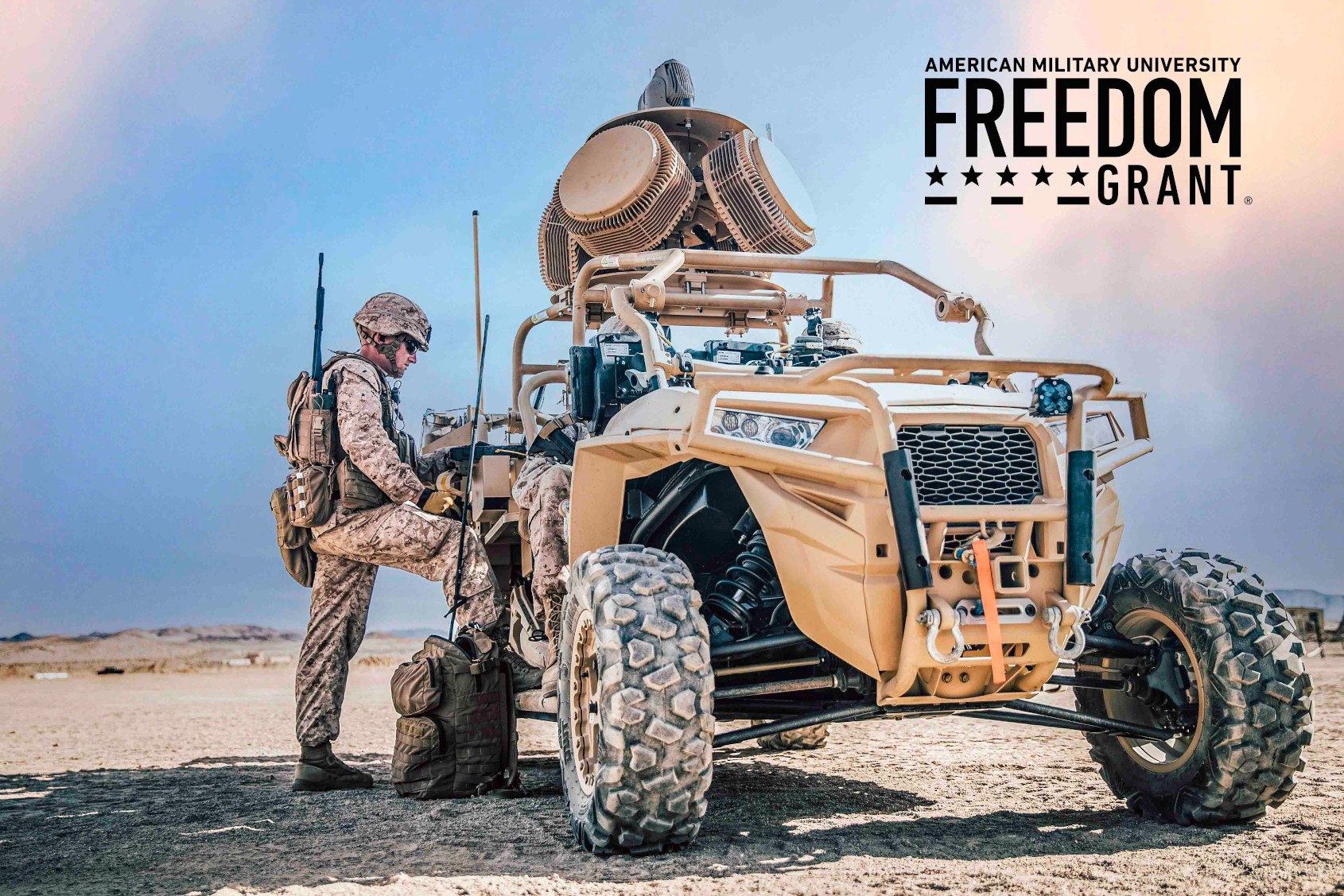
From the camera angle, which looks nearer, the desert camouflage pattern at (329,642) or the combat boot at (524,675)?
the combat boot at (524,675)

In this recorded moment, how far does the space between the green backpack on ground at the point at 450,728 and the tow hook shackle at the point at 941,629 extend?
234cm

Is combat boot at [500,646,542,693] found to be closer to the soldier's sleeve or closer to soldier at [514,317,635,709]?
soldier at [514,317,635,709]

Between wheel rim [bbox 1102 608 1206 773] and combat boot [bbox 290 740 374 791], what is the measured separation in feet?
11.7

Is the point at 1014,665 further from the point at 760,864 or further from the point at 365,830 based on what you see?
the point at 365,830

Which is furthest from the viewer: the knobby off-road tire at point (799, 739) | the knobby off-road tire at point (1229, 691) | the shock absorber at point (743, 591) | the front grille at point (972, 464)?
the knobby off-road tire at point (799, 739)

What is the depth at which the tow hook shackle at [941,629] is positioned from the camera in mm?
3607

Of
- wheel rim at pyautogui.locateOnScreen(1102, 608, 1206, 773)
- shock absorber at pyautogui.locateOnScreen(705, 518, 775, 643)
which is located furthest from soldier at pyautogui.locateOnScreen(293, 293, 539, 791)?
wheel rim at pyautogui.locateOnScreen(1102, 608, 1206, 773)

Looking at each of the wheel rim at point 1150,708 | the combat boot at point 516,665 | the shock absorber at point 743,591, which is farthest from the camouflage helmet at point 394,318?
the wheel rim at point 1150,708

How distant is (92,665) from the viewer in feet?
58.6

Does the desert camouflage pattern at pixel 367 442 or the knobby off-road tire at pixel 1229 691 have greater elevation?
the desert camouflage pattern at pixel 367 442

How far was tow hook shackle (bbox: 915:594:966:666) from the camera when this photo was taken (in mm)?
3607

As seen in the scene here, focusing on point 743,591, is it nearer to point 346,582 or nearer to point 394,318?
point 346,582

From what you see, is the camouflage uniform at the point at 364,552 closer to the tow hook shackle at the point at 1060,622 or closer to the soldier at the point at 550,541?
the soldier at the point at 550,541

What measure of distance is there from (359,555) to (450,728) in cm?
122
